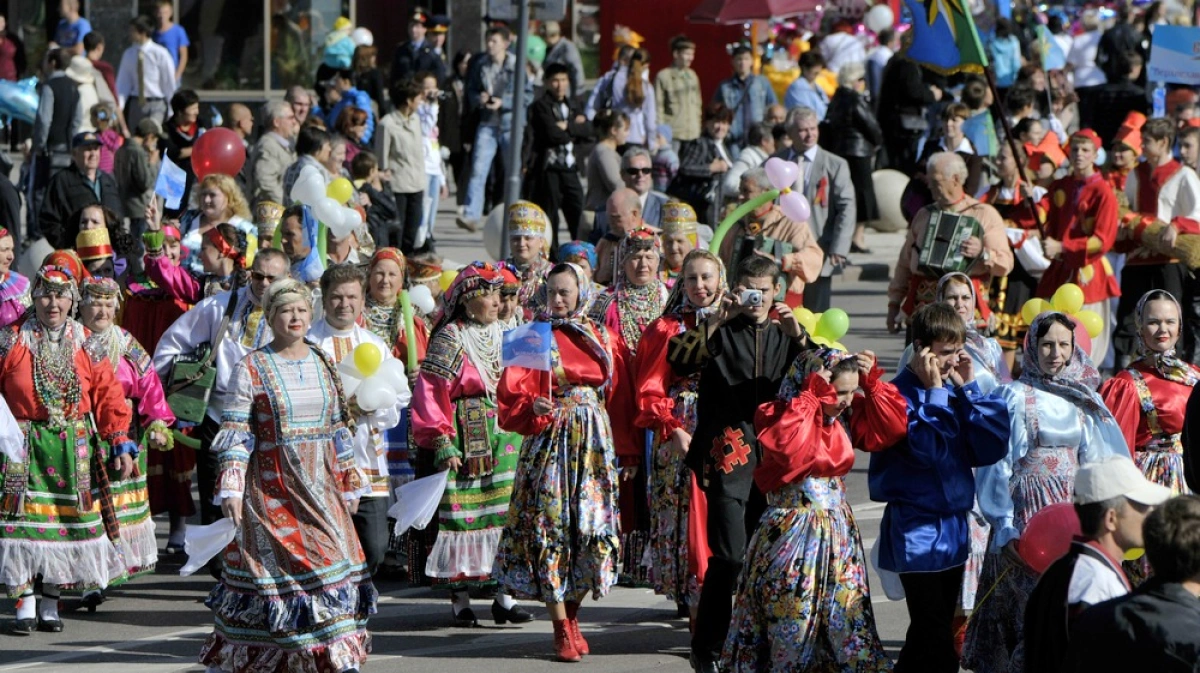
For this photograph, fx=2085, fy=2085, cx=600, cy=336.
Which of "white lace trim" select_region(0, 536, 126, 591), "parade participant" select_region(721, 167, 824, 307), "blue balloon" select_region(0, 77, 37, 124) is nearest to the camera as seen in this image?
"white lace trim" select_region(0, 536, 126, 591)

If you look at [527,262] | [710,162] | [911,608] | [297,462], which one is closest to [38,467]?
[297,462]

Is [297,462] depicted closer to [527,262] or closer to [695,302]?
[695,302]

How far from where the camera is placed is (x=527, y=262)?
10.6 m

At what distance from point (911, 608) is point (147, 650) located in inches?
136

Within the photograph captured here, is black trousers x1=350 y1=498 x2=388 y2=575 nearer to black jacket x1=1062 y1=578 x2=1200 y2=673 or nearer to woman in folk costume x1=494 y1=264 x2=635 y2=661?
woman in folk costume x1=494 y1=264 x2=635 y2=661

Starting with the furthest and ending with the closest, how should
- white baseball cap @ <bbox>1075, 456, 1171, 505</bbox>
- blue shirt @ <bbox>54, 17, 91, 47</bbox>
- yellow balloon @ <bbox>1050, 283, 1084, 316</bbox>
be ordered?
blue shirt @ <bbox>54, 17, 91, 47</bbox> < yellow balloon @ <bbox>1050, 283, 1084, 316</bbox> < white baseball cap @ <bbox>1075, 456, 1171, 505</bbox>

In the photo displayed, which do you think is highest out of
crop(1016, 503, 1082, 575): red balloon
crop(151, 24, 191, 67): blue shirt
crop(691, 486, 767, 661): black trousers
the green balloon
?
crop(151, 24, 191, 67): blue shirt

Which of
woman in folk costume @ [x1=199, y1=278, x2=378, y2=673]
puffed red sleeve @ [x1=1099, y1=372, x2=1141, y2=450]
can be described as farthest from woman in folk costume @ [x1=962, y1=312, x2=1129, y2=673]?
woman in folk costume @ [x1=199, y1=278, x2=378, y2=673]

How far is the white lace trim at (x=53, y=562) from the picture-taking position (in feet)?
30.1

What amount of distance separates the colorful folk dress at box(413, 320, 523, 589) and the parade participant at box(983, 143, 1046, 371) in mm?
4622

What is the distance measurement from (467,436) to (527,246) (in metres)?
1.54

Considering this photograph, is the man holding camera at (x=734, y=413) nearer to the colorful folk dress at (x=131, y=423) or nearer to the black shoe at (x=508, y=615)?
the black shoe at (x=508, y=615)

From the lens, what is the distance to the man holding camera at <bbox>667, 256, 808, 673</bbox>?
26.2 feet

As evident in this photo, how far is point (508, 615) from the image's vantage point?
9.48 meters
